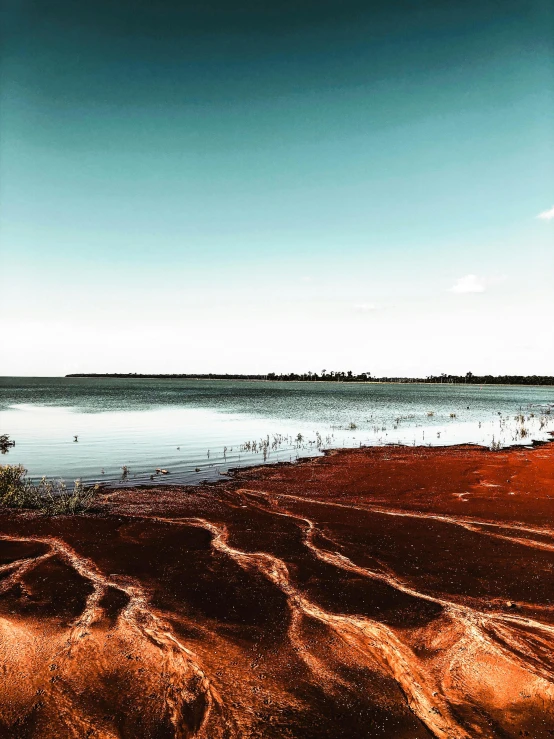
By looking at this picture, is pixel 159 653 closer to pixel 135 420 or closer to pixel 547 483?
pixel 547 483

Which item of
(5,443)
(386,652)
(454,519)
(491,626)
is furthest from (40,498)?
(5,443)

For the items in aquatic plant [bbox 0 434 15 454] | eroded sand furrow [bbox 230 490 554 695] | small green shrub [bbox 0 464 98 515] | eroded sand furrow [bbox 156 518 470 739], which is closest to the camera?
eroded sand furrow [bbox 156 518 470 739]

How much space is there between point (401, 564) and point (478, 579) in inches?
59.3

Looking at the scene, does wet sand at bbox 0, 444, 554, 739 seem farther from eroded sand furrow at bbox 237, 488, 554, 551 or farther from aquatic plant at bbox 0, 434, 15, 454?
aquatic plant at bbox 0, 434, 15, 454

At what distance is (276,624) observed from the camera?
6641mm

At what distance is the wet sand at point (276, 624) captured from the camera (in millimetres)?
4855

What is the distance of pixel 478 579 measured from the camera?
8305 millimetres

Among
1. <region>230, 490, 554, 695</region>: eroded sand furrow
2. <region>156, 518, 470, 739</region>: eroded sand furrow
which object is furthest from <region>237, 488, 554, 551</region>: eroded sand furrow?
<region>156, 518, 470, 739</region>: eroded sand furrow

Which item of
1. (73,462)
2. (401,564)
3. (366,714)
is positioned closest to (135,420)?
(73,462)

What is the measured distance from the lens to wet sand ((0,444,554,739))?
4.86m

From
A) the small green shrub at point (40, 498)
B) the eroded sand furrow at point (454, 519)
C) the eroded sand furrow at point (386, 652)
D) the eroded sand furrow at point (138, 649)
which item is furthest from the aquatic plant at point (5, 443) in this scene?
the eroded sand furrow at point (386, 652)

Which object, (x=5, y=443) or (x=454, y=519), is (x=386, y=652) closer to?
(x=454, y=519)

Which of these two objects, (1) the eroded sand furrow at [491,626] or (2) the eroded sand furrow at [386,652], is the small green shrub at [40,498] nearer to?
(2) the eroded sand furrow at [386,652]

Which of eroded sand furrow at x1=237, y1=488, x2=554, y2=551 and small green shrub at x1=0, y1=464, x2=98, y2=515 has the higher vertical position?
small green shrub at x1=0, y1=464, x2=98, y2=515
